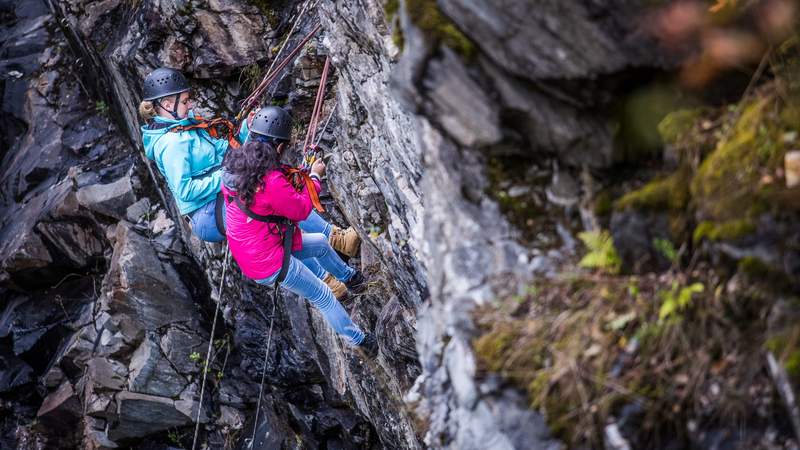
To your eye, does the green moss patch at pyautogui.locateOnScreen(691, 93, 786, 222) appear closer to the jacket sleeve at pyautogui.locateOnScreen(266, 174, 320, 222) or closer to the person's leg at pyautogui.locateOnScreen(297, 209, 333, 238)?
the jacket sleeve at pyautogui.locateOnScreen(266, 174, 320, 222)

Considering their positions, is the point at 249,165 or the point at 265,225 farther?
the point at 265,225

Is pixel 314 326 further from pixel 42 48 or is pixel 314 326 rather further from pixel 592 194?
pixel 42 48

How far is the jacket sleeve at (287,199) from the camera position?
746cm

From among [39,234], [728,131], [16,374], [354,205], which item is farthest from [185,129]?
[16,374]

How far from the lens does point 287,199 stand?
758cm

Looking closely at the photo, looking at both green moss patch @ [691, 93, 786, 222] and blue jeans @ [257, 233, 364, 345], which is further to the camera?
blue jeans @ [257, 233, 364, 345]

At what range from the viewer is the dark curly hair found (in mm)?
7266

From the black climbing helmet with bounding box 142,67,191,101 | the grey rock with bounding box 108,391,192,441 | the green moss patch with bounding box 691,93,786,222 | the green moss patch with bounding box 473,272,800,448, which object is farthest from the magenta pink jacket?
the grey rock with bounding box 108,391,192,441

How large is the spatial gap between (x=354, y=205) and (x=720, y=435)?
601 centimetres

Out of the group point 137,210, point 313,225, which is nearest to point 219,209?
point 313,225

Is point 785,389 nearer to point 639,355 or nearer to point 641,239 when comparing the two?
point 639,355

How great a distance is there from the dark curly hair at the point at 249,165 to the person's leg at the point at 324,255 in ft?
4.97

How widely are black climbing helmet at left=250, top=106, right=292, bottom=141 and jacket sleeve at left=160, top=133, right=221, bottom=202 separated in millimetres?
955

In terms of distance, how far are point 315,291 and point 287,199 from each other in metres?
1.50
